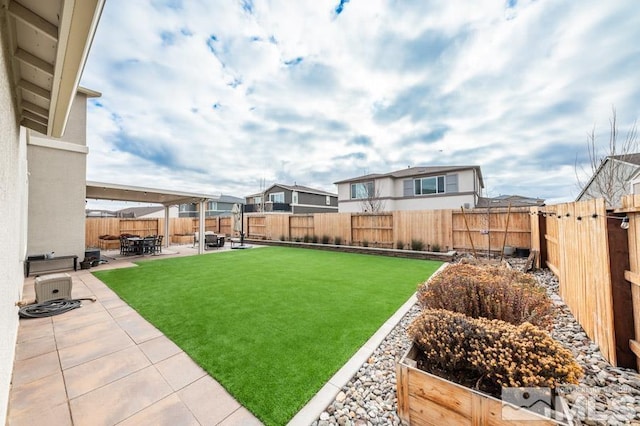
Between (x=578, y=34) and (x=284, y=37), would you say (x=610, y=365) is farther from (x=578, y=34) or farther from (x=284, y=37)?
(x=284, y=37)

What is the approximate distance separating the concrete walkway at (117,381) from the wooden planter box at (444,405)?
2.33ft

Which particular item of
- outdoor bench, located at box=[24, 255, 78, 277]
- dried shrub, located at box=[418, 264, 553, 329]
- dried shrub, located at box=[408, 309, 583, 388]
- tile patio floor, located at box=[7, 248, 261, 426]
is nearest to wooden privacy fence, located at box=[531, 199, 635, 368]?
dried shrub, located at box=[418, 264, 553, 329]

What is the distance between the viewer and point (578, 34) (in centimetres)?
586

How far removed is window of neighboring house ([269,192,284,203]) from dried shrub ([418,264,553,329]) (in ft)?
86.2

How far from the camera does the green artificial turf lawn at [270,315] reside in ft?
8.00

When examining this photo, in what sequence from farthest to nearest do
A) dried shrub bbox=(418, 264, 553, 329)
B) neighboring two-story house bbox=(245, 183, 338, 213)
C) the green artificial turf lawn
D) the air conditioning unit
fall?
neighboring two-story house bbox=(245, 183, 338, 213) → the air conditioning unit → dried shrub bbox=(418, 264, 553, 329) → the green artificial turf lawn

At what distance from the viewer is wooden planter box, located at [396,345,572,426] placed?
1.52 m

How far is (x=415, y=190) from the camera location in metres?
19.7

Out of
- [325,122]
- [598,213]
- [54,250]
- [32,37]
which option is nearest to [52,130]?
[32,37]

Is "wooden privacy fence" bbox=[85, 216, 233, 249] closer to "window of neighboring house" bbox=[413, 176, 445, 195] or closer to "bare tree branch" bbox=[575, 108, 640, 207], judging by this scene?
"window of neighboring house" bbox=[413, 176, 445, 195]

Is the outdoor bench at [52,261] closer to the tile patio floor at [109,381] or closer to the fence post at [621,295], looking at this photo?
the tile patio floor at [109,381]

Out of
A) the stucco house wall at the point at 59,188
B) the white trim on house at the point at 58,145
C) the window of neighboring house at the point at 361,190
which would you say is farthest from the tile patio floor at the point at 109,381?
the window of neighboring house at the point at 361,190

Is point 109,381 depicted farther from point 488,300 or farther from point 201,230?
point 201,230

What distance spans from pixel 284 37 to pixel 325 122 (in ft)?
25.0
